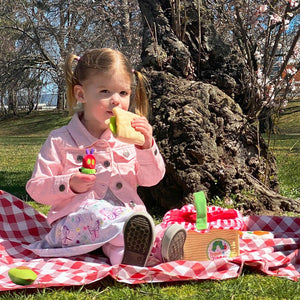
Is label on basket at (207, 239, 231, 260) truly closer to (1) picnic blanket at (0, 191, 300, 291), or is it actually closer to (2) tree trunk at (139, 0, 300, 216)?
(1) picnic blanket at (0, 191, 300, 291)

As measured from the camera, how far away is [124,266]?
7.63ft

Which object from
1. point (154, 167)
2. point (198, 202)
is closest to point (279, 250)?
point (198, 202)

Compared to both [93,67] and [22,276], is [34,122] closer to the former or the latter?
[93,67]

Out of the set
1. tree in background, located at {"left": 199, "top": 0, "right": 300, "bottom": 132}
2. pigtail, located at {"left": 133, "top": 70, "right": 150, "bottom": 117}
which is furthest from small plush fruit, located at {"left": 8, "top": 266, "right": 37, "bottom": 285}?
tree in background, located at {"left": 199, "top": 0, "right": 300, "bottom": 132}

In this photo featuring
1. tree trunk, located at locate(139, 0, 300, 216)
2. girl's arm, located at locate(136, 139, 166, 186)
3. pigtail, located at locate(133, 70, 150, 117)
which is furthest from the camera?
tree trunk, located at locate(139, 0, 300, 216)

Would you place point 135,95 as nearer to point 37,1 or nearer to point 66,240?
point 66,240

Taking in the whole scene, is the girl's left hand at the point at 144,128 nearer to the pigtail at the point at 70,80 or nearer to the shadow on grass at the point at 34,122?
the pigtail at the point at 70,80

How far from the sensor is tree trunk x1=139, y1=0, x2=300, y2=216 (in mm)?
3967

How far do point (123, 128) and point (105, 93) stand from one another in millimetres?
340

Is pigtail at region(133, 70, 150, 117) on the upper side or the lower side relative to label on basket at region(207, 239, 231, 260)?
upper

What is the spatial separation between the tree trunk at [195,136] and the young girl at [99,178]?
100 cm

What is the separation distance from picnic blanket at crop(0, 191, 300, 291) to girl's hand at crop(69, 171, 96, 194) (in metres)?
0.38

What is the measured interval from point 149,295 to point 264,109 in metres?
3.05

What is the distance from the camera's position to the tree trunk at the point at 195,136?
3.97 meters
